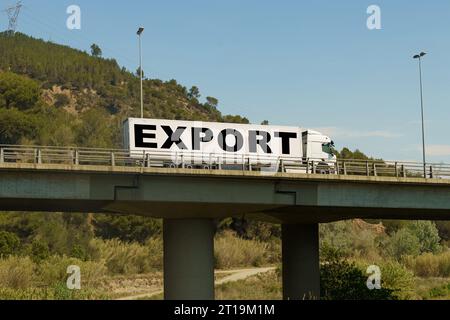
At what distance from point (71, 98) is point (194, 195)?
117 metres

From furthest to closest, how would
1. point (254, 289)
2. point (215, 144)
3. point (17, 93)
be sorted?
point (17, 93) → point (254, 289) → point (215, 144)

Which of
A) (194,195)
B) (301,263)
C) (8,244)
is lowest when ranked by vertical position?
(8,244)

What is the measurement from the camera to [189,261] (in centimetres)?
3559

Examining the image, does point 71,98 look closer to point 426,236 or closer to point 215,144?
point 426,236

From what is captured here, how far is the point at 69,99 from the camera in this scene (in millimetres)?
143250

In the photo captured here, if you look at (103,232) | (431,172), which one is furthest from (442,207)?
(103,232)

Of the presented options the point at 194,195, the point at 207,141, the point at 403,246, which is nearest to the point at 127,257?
the point at 403,246

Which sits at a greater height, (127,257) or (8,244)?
(8,244)

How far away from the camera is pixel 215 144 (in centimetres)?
3928

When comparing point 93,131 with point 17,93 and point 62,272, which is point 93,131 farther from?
point 62,272

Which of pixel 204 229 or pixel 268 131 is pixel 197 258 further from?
pixel 268 131

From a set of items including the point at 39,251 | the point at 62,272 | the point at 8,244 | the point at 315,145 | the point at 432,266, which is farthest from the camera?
the point at 8,244

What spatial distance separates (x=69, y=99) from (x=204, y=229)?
113140 mm

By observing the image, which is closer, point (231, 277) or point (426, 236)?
point (231, 277)
